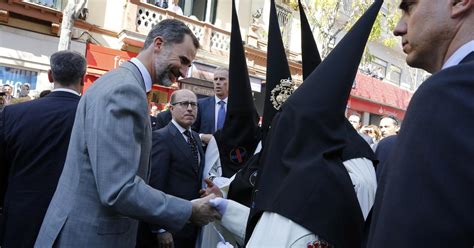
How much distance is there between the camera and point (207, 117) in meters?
5.59

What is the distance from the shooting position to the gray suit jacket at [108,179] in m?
2.02

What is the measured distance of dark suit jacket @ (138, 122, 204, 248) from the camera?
154 inches

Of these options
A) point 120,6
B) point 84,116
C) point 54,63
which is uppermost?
point 120,6

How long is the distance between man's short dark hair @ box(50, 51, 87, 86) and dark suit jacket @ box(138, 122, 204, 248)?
1.14 m

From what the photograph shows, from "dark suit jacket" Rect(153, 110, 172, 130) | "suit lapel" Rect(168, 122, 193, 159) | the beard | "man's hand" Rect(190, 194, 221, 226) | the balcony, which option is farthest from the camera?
the balcony

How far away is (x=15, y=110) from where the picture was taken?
308cm

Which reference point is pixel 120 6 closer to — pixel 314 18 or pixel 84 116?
pixel 314 18

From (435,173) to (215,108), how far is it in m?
4.74

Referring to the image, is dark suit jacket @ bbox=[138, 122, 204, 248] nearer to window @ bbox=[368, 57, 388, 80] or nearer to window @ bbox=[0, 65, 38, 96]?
window @ bbox=[0, 65, 38, 96]

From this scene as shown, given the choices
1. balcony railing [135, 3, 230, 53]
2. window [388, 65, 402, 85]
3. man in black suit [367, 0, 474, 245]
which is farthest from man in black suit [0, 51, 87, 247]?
window [388, 65, 402, 85]

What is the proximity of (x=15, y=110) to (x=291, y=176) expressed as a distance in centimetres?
231

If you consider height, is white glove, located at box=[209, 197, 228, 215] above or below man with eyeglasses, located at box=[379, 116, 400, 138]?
below

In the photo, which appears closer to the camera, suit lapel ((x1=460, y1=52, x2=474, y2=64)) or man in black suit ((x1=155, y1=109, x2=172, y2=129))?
suit lapel ((x1=460, y1=52, x2=474, y2=64))

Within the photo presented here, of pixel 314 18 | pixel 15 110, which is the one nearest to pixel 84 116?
pixel 15 110
